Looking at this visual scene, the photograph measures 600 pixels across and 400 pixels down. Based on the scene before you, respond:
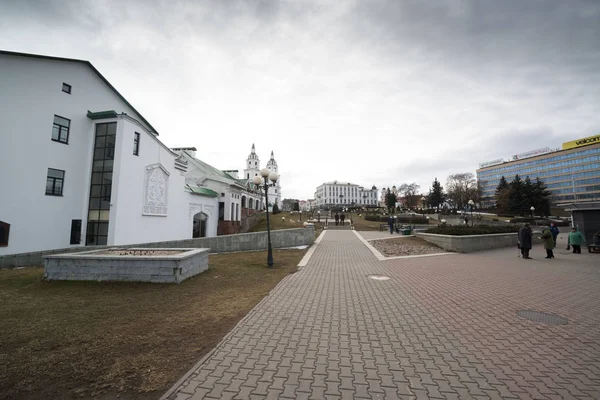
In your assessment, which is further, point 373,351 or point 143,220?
point 143,220

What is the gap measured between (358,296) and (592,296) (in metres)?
6.24

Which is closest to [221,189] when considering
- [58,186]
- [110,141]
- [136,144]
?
[136,144]

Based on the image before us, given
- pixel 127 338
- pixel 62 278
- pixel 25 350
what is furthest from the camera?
pixel 62 278

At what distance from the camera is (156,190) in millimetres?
21078

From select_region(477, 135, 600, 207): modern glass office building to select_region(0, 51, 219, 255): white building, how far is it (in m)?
100

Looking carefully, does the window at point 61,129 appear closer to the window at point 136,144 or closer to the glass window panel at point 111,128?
Answer: the glass window panel at point 111,128

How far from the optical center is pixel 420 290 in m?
7.43

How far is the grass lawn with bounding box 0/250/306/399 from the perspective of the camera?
3.13 metres

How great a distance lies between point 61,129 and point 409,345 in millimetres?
24033

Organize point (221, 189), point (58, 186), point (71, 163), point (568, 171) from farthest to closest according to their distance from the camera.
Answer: point (568, 171)
point (221, 189)
point (71, 163)
point (58, 186)

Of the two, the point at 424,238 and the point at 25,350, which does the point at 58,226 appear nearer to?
the point at 25,350

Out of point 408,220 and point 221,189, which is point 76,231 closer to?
point 221,189

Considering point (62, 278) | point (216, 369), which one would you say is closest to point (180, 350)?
point (216, 369)

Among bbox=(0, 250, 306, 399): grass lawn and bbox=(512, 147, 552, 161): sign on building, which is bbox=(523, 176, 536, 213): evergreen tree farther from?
bbox=(0, 250, 306, 399): grass lawn
